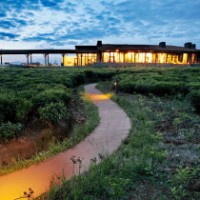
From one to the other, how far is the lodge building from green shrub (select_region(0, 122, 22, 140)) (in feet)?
147

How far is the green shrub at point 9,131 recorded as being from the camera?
27.7ft

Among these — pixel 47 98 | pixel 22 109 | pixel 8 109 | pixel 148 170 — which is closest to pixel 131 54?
pixel 47 98

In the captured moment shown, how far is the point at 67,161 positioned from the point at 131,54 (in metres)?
49.6

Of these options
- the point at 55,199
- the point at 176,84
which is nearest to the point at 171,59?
the point at 176,84

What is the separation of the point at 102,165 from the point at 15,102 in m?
5.07

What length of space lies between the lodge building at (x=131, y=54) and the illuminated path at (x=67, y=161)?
139 ft

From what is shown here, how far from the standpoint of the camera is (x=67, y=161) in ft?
23.9

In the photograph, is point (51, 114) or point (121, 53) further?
point (121, 53)

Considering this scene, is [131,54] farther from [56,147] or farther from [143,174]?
[143,174]

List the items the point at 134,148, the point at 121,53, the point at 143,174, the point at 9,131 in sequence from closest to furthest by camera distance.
A: the point at 143,174 → the point at 134,148 → the point at 9,131 → the point at 121,53

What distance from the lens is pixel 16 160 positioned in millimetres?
7906

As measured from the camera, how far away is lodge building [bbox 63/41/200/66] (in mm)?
53562

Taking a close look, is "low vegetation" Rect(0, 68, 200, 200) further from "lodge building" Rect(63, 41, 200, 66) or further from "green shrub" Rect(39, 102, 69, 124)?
"lodge building" Rect(63, 41, 200, 66)

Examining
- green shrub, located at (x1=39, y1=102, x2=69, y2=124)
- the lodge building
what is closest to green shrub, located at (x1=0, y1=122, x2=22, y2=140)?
green shrub, located at (x1=39, y1=102, x2=69, y2=124)
